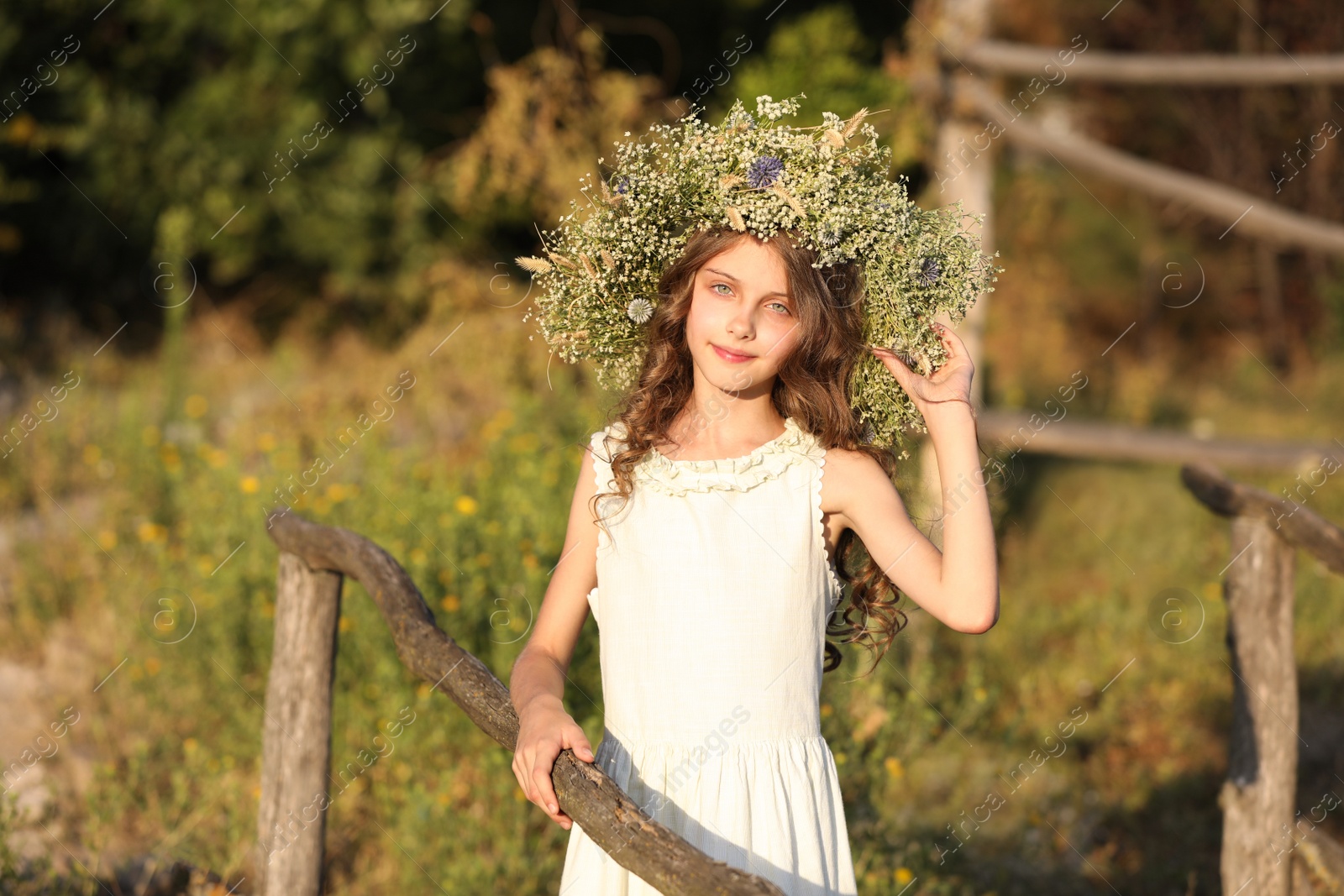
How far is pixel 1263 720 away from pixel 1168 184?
10.2ft

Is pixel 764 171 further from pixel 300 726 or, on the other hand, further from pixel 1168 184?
pixel 1168 184

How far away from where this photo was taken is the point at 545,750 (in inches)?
67.7

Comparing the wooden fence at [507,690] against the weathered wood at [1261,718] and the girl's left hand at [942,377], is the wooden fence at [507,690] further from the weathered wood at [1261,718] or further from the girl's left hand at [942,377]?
the girl's left hand at [942,377]

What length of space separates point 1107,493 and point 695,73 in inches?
164

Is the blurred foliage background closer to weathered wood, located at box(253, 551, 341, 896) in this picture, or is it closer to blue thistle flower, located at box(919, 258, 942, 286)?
weathered wood, located at box(253, 551, 341, 896)

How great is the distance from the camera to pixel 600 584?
196 cm

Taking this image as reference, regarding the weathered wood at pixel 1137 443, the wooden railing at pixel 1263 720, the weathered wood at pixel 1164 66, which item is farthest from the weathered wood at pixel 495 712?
the weathered wood at pixel 1164 66

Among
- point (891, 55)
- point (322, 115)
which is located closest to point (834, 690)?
point (891, 55)

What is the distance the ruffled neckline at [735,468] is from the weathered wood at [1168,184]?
12.8 ft

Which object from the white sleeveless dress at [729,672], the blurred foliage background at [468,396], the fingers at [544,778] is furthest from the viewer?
the blurred foliage background at [468,396]

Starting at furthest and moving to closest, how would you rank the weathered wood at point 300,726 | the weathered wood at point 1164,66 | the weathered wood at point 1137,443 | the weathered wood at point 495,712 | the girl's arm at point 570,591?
the weathered wood at point 1137,443, the weathered wood at point 1164,66, the weathered wood at point 300,726, the girl's arm at point 570,591, the weathered wood at point 495,712

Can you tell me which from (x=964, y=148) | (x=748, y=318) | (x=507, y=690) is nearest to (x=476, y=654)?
(x=507, y=690)

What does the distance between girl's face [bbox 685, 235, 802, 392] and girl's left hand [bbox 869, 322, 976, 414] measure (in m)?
0.16

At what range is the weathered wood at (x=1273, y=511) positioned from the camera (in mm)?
2708
